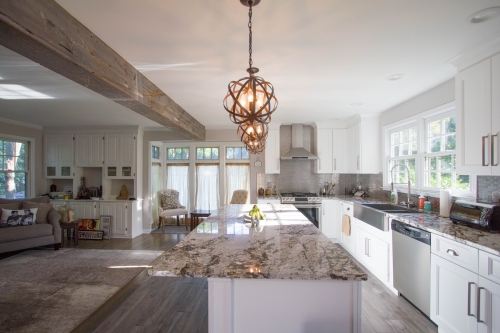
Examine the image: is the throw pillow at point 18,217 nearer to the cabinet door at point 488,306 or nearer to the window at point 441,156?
the cabinet door at point 488,306

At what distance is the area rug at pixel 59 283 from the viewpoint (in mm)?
2379

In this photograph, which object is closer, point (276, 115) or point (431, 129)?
point (431, 129)

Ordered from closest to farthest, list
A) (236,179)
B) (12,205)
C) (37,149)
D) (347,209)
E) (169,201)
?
(347,209) < (12,205) < (37,149) < (169,201) < (236,179)

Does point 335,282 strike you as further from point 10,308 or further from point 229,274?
point 10,308

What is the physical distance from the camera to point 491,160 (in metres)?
1.94

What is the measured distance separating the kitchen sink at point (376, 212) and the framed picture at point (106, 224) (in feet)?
16.5

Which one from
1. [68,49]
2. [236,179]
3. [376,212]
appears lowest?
[376,212]

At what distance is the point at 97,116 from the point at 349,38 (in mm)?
4502

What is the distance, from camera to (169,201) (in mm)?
5660

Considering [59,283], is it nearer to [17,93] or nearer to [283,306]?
[17,93]

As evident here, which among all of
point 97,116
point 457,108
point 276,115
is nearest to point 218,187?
point 276,115

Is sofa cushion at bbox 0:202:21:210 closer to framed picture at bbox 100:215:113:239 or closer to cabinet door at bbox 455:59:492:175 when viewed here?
framed picture at bbox 100:215:113:239

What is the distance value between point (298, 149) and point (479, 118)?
326 centimetres

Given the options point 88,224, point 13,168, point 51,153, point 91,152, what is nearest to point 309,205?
point 88,224
